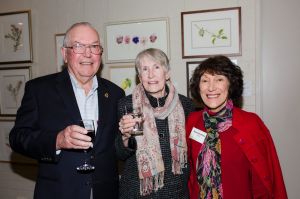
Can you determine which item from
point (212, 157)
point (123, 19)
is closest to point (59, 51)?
point (123, 19)

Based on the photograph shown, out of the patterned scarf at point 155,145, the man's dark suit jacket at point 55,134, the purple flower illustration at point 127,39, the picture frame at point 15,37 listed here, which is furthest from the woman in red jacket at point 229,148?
the picture frame at point 15,37

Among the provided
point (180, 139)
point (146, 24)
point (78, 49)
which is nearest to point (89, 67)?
point (78, 49)

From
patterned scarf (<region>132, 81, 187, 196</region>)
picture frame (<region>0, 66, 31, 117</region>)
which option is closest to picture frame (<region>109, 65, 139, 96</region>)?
patterned scarf (<region>132, 81, 187, 196</region>)

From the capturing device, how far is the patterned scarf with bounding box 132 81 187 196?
2371mm

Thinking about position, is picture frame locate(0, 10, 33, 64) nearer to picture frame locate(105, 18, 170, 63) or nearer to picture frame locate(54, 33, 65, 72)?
picture frame locate(54, 33, 65, 72)

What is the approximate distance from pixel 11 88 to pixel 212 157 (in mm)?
2964

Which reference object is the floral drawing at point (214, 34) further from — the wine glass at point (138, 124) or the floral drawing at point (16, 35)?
the floral drawing at point (16, 35)

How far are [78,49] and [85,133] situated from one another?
0.78 m

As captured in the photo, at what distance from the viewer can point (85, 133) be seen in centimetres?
194

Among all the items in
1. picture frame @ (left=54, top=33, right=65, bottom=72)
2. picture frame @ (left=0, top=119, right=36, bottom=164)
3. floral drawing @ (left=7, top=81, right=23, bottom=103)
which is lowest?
picture frame @ (left=0, top=119, right=36, bottom=164)

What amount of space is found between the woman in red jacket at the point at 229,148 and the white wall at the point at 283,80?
1.13m

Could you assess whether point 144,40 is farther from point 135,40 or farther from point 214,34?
point 214,34

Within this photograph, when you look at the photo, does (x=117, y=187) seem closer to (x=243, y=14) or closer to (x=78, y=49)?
(x=78, y=49)

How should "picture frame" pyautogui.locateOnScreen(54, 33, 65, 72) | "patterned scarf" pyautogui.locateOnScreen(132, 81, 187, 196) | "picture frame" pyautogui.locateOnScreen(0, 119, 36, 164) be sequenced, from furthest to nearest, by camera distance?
1. "picture frame" pyautogui.locateOnScreen(0, 119, 36, 164)
2. "picture frame" pyautogui.locateOnScreen(54, 33, 65, 72)
3. "patterned scarf" pyautogui.locateOnScreen(132, 81, 187, 196)
